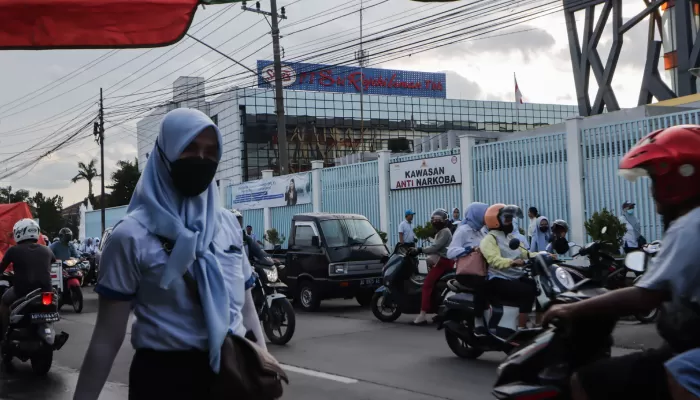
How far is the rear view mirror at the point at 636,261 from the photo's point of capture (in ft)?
11.5

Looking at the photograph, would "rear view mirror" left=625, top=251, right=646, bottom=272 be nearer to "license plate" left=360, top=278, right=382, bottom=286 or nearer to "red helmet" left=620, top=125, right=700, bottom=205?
"red helmet" left=620, top=125, right=700, bottom=205

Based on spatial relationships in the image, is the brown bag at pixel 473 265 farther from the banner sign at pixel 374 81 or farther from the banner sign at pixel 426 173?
the banner sign at pixel 374 81

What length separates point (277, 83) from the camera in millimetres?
24328

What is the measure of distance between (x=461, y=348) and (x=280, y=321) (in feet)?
8.34

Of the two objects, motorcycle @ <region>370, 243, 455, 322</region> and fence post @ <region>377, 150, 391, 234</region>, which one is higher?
fence post @ <region>377, 150, 391, 234</region>

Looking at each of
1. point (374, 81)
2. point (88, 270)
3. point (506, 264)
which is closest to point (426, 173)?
point (88, 270)

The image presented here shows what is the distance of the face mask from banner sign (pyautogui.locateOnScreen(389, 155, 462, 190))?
18.9 meters

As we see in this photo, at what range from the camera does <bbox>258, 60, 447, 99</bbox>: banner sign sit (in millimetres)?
65938

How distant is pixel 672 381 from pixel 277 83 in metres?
22.4

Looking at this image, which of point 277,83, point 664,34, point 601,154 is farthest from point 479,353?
point 664,34

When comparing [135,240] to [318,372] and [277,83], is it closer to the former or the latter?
[318,372]

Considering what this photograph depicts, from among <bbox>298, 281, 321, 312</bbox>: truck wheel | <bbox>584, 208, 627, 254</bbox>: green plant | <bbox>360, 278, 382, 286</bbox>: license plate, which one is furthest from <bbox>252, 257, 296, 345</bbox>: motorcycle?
<bbox>584, 208, 627, 254</bbox>: green plant

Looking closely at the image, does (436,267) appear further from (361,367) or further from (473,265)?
(361,367)

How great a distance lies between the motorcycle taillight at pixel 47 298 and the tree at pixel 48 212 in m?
72.0
